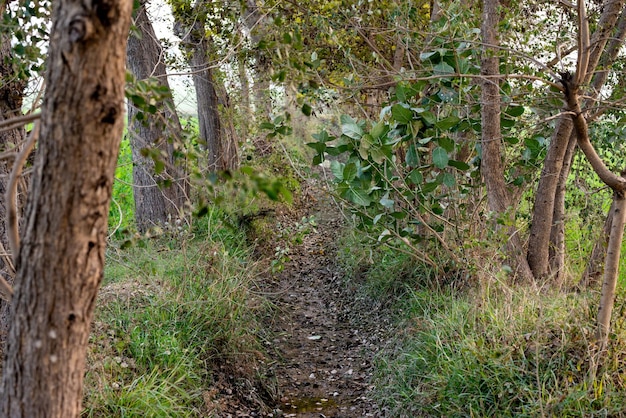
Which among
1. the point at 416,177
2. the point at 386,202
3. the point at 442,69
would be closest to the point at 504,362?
the point at 386,202

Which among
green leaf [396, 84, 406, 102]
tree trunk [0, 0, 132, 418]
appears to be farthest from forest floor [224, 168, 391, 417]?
tree trunk [0, 0, 132, 418]

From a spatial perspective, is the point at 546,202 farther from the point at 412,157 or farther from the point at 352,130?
the point at 352,130

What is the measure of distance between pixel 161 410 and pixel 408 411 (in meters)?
1.81

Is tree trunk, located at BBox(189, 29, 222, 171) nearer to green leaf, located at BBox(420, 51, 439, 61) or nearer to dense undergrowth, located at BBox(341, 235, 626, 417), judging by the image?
green leaf, located at BBox(420, 51, 439, 61)

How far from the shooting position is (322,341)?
6.62 metres

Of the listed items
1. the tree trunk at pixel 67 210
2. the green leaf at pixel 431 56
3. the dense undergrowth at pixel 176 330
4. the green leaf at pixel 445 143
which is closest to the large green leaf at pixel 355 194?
the dense undergrowth at pixel 176 330

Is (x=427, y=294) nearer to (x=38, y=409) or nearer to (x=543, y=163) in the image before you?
(x=543, y=163)

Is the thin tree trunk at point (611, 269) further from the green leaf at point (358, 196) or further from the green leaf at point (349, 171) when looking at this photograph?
the green leaf at point (349, 171)

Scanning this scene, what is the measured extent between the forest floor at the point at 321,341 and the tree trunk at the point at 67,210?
2965 millimetres

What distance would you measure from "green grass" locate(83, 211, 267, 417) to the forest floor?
14.1 inches

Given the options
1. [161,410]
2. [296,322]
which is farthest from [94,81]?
[296,322]

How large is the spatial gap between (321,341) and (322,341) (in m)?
0.01

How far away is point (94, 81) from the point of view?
6.53 ft

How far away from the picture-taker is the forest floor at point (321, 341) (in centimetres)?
540
